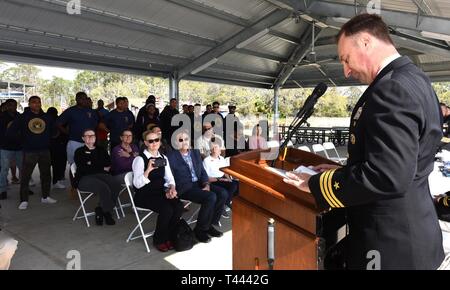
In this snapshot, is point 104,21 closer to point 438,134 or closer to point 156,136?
point 156,136

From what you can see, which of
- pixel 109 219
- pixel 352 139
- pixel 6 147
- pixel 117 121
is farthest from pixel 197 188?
pixel 6 147

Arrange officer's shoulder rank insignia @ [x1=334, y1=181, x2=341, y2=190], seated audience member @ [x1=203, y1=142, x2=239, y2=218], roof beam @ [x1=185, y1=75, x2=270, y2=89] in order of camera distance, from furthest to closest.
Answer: roof beam @ [x1=185, y1=75, x2=270, y2=89] < seated audience member @ [x1=203, y1=142, x2=239, y2=218] < officer's shoulder rank insignia @ [x1=334, y1=181, x2=341, y2=190]

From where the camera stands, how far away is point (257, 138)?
267 inches

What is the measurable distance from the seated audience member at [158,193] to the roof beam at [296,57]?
27.7ft

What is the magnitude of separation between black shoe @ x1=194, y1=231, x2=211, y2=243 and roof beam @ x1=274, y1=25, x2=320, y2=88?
8.74m

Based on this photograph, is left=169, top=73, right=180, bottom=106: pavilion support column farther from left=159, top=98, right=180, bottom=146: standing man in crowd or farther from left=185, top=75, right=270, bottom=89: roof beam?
left=159, top=98, right=180, bottom=146: standing man in crowd

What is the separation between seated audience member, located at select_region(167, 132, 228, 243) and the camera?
12.9 ft

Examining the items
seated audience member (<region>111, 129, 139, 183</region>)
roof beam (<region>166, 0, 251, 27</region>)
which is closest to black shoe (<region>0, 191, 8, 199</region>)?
seated audience member (<region>111, 129, 139, 183</region>)

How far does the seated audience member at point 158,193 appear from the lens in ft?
12.0

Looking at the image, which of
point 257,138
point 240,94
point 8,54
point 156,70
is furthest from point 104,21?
point 240,94

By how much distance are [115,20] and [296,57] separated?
7157 mm

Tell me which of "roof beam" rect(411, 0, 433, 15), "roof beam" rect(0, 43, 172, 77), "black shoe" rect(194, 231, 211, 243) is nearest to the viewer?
"black shoe" rect(194, 231, 211, 243)

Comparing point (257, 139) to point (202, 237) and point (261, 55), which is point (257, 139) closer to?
point (202, 237)

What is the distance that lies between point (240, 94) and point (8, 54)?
36.8m
